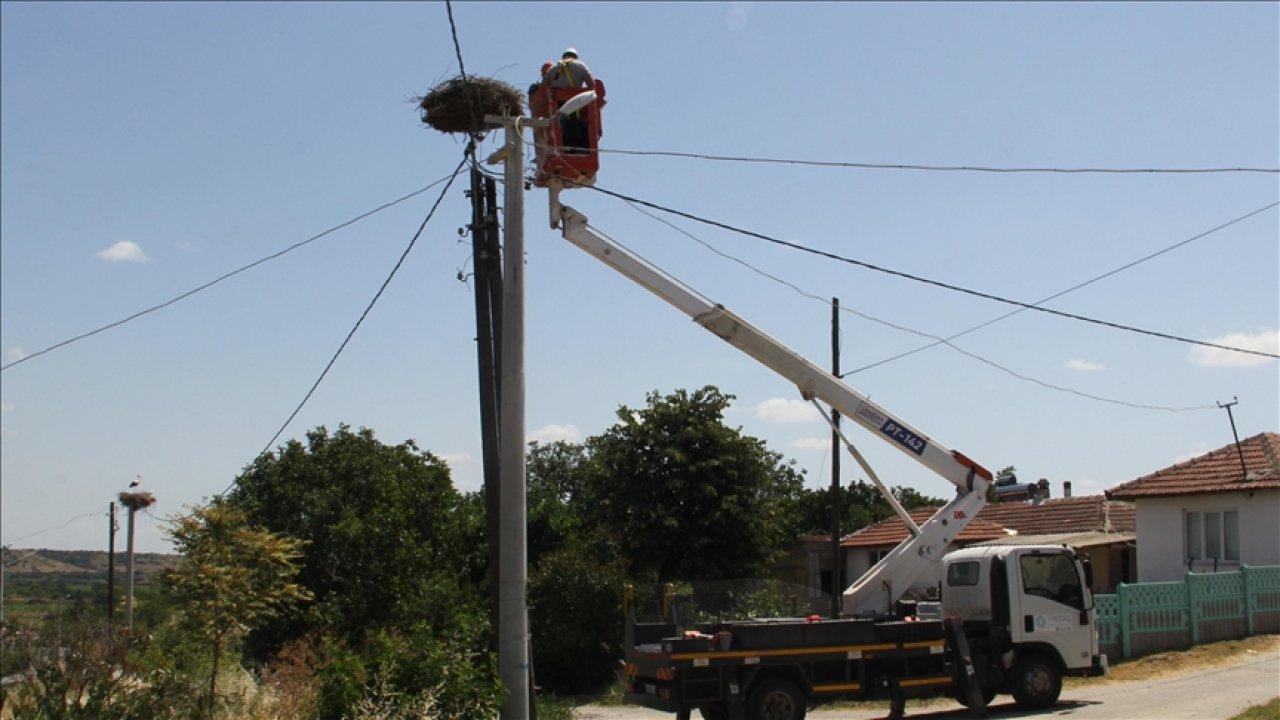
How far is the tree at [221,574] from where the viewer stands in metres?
14.4

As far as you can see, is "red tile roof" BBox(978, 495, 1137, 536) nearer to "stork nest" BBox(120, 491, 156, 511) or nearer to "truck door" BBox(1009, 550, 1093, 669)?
"truck door" BBox(1009, 550, 1093, 669)

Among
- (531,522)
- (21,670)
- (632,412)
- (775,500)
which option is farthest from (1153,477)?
(21,670)

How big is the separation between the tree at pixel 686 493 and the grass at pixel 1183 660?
988 cm

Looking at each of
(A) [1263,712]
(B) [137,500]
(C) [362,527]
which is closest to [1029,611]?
(A) [1263,712]

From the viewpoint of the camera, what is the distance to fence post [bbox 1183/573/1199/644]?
22.9 m

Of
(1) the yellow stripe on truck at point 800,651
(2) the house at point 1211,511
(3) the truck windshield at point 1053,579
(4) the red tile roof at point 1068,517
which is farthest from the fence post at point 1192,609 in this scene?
(4) the red tile roof at point 1068,517

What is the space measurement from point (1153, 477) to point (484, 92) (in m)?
20.7

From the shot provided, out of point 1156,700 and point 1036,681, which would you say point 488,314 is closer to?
point 1036,681

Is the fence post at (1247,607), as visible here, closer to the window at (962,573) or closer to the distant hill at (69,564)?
the window at (962,573)

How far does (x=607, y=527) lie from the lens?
92.7 ft

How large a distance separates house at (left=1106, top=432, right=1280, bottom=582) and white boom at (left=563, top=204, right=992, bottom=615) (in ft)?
36.5

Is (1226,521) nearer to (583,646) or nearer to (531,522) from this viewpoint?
(583,646)

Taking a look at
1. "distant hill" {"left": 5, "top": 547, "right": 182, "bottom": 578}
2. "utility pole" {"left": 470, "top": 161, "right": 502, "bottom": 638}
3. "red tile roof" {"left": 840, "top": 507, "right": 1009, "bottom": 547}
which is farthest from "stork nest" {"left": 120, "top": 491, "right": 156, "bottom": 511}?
"utility pole" {"left": 470, "top": 161, "right": 502, "bottom": 638}

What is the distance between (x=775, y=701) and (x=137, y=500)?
3607cm
